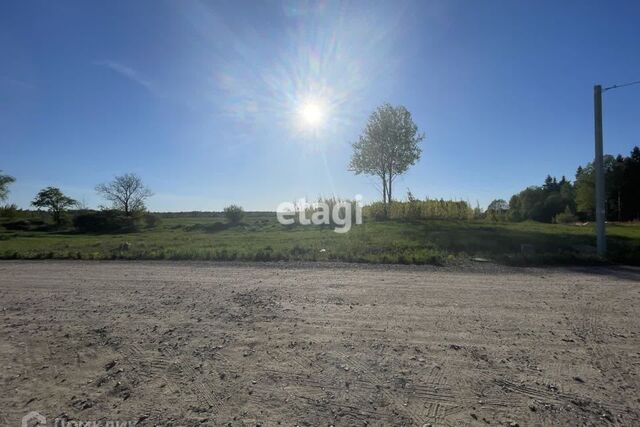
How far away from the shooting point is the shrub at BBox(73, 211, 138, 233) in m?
38.9

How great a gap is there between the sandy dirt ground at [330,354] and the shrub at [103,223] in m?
36.3

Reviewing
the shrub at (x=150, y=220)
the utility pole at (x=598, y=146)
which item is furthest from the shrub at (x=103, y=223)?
the utility pole at (x=598, y=146)

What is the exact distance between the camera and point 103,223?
4047cm

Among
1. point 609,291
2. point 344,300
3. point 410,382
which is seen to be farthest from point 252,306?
point 609,291

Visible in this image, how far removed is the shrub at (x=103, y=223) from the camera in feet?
128

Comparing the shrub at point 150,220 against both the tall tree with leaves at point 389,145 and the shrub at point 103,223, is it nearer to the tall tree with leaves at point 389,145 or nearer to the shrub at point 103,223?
the shrub at point 103,223

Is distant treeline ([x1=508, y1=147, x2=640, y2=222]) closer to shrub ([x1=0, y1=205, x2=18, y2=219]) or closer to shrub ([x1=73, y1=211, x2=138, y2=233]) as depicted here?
shrub ([x1=73, y1=211, x2=138, y2=233])

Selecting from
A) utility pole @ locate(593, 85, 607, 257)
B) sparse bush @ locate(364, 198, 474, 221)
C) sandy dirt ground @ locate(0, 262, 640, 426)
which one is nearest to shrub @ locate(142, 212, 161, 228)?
sparse bush @ locate(364, 198, 474, 221)

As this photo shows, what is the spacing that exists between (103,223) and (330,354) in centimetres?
4496

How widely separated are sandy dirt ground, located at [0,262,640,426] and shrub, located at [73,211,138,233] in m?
36.3

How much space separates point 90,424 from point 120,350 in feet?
4.82

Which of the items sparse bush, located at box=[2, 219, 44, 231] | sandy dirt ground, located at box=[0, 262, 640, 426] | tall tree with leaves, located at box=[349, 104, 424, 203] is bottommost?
sandy dirt ground, located at box=[0, 262, 640, 426]

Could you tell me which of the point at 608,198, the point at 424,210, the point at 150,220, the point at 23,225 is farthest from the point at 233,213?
the point at 608,198

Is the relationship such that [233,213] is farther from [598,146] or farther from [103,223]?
[598,146]
